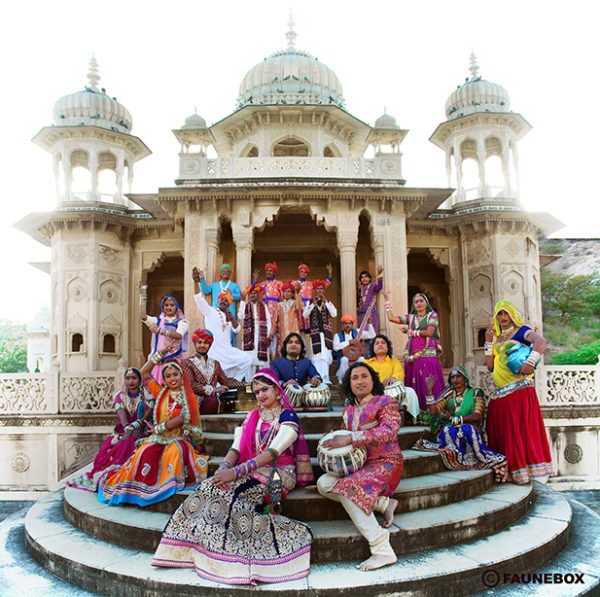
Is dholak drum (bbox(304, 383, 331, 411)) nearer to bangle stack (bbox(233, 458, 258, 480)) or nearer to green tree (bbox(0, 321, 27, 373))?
bangle stack (bbox(233, 458, 258, 480))

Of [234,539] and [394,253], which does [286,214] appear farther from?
[234,539]

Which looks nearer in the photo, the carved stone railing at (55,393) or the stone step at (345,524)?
the stone step at (345,524)

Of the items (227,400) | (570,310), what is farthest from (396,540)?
(570,310)

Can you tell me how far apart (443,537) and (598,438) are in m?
7.57

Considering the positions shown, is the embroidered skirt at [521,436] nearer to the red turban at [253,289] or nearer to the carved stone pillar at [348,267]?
the red turban at [253,289]

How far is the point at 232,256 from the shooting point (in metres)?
14.4

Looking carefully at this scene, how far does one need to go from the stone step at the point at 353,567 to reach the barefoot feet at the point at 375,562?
36mm

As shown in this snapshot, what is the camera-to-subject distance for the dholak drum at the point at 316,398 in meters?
6.44

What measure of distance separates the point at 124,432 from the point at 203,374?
4.16 feet

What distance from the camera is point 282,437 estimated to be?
13.2ft

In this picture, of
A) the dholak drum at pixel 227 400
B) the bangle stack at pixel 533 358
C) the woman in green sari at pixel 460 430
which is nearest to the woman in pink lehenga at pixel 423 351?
the woman in green sari at pixel 460 430

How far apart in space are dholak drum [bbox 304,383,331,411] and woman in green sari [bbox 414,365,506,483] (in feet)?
4.37

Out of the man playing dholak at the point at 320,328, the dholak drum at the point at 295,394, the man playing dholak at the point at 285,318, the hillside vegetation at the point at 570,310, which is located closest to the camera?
the dholak drum at the point at 295,394

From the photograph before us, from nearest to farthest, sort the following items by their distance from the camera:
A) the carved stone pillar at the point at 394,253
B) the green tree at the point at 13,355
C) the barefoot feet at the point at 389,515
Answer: the barefoot feet at the point at 389,515 < the carved stone pillar at the point at 394,253 < the green tree at the point at 13,355
